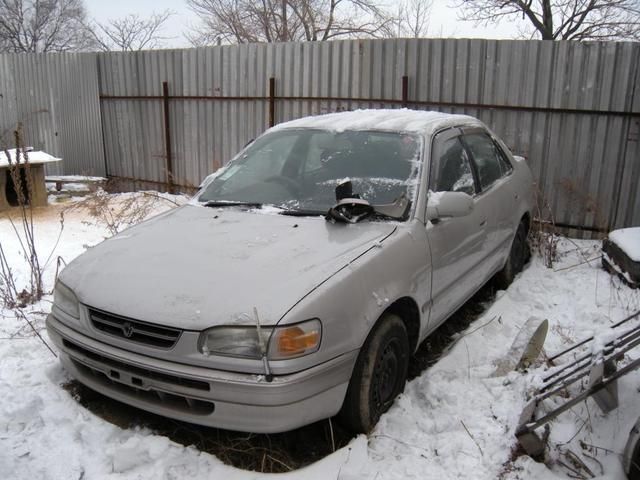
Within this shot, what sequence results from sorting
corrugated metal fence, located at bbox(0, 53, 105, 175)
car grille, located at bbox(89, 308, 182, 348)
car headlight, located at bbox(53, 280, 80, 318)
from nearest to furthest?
car grille, located at bbox(89, 308, 182, 348), car headlight, located at bbox(53, 280, 80, 318), corrugated metal fence, located at bbox(0, 53, 105, 175)

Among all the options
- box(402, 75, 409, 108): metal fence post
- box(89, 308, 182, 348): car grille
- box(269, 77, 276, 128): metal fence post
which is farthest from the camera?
box(269, 77, 276, 128): metal fence post

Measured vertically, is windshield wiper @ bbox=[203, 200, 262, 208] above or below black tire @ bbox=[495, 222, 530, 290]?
above

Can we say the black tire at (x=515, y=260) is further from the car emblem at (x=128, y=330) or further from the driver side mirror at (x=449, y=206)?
the car emblem at (x=128, y=330)

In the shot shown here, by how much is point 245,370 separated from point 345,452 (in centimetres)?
67

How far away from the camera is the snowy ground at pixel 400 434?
2615mm

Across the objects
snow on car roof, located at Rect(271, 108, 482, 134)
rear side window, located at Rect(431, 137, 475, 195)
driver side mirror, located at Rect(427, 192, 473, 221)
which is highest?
snow on car roof, located at Rect(271, 108, 482, 134)

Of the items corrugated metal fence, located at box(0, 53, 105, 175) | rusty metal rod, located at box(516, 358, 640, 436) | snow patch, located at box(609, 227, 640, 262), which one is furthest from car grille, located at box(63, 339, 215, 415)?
corrugated metal fence, located at box(0, 53, 105, 175)

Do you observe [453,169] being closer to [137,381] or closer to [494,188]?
[494,188]

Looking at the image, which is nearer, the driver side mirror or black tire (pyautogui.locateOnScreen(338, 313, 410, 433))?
black tire (pyautogui.locateOnScreen(338, 313, 410, 433))

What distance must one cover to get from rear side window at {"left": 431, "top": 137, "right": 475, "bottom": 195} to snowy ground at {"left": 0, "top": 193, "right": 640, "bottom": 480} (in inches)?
43.3

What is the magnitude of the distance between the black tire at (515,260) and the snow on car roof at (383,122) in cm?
143

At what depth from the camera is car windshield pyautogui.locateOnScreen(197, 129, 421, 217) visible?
3.59m

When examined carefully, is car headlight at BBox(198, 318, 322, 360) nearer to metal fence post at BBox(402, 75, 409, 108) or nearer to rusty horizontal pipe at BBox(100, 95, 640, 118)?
rusty horizontal pipe at BBox(100, 95, 640, 118)

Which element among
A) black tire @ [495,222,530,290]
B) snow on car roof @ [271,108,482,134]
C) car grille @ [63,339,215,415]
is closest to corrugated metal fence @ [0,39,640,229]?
black tire @ [495,222,530,290]
